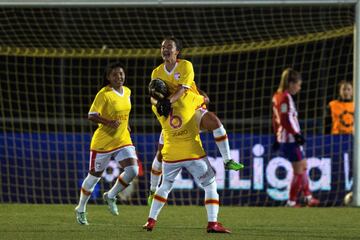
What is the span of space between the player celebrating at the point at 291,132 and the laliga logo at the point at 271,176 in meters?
0.83

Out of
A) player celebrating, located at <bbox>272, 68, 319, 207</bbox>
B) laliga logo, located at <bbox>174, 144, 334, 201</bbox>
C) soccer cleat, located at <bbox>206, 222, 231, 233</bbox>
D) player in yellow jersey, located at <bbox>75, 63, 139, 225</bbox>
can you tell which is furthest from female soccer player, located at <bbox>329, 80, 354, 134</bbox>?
soccer cleat, located at <bbox>206, 222, 231, 233</bbox>

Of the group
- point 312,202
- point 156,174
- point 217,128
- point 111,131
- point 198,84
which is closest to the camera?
point 217,128

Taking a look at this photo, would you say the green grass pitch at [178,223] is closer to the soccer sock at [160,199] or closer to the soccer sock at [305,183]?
the soccer sock at [160,199]

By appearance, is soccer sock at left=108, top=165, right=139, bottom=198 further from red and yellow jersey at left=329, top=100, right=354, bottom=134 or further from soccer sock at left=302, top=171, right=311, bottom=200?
red and yellow jersey at left=329, top=100, right=354, bottom=134

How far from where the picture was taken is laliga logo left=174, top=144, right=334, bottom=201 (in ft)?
46.1

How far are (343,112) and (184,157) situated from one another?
20.0 feet

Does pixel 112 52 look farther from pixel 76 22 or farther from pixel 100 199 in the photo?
pixel 76 22

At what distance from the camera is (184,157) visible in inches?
340

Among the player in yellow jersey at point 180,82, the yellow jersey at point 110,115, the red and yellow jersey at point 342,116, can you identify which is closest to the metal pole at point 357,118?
the red and yellow jersey at point 342,116

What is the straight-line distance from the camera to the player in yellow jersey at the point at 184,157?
860cm

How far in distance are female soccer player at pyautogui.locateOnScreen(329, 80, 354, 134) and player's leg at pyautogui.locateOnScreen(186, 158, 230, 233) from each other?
233 inches

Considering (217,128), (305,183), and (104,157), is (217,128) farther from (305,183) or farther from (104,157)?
(305,183)

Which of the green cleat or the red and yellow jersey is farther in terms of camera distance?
the red and yellow jersey

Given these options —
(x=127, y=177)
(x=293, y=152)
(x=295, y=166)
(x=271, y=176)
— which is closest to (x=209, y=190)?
(x=127, y=177)
